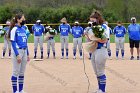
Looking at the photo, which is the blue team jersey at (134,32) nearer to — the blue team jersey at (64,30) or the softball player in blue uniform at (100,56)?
the blue team jersey at (64,30)

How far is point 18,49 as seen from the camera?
1061 centimetres

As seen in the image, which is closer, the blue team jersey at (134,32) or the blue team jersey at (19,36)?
the blue team jersey at (19,36)

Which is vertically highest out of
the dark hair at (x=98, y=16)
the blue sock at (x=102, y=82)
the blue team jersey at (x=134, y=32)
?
the dark hair at (x=98, y=16)

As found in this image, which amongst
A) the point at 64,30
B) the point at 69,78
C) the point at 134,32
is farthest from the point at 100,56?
the point at 64,30

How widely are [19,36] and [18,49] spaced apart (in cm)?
34

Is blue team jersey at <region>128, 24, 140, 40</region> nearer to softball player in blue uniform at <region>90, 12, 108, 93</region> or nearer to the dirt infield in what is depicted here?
the dirt infield

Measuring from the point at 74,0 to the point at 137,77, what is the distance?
235 feet

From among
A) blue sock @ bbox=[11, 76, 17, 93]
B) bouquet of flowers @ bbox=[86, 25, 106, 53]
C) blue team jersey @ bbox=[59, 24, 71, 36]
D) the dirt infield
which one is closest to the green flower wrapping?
bouquet of flowers @ bbox=[86, 25, 106, 53]

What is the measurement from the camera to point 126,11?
246 feet

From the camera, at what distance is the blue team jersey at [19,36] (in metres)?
10.6

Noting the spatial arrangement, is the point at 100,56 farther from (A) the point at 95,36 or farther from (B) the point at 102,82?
(B) the point at 102,82

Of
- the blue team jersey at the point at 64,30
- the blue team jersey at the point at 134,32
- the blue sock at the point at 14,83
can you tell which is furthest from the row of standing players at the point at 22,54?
the blue team jersey at the point at 64,30

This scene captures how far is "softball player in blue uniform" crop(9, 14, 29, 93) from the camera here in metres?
10.5

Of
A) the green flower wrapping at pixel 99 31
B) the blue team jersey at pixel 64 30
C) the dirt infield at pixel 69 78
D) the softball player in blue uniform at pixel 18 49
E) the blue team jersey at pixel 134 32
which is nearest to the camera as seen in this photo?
the green flower wrapping at pixel 99 31
